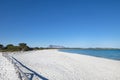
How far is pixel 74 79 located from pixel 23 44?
90182mm

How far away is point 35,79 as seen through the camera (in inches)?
347

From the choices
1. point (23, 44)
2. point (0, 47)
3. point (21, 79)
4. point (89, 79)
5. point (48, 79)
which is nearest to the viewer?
point (21, 79)

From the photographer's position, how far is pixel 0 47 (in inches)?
3295

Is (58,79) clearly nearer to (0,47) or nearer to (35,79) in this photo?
(35,79)

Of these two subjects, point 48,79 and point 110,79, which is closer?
point 48,79

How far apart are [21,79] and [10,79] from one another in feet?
2.79

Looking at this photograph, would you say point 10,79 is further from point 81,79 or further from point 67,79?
point 81,79

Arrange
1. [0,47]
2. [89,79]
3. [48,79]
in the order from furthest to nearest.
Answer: [0,47] → [89,79] → [48,79]

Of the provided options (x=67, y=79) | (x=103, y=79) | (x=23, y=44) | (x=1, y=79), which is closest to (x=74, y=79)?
(x=67, y=79)

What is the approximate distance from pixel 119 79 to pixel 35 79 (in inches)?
228

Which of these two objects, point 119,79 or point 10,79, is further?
point 119,79

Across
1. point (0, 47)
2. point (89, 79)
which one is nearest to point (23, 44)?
point (0, 47)

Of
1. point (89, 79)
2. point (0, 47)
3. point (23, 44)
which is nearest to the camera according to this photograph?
point (89, 79)

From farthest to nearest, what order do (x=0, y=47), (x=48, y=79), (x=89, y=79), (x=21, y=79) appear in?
(x=0, y=47) → (x=89, y=79) → (x=48, y=79) → (x=21, y=79)
